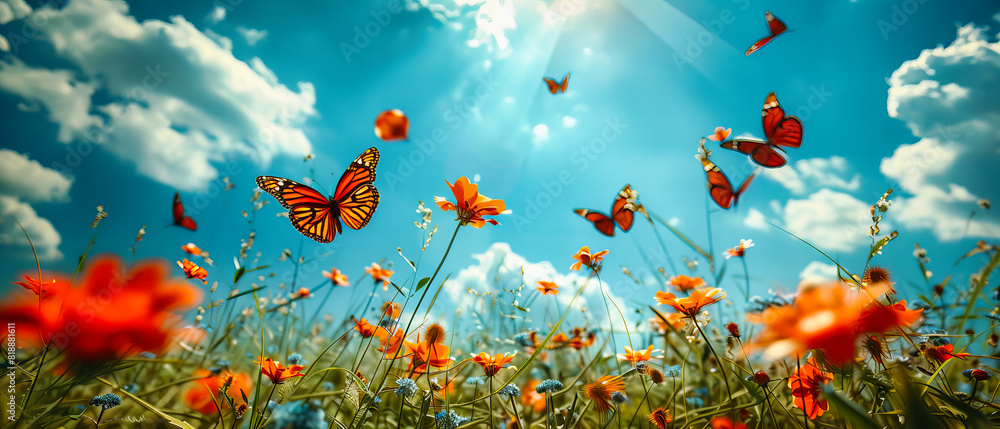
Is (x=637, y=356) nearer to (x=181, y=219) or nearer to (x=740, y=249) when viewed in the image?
(x=740, y=249)

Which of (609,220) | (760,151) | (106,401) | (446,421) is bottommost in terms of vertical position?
(106,401)

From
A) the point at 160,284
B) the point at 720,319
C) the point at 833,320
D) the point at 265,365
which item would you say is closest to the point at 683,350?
the point at 720,319

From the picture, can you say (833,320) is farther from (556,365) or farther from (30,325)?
(556,365)

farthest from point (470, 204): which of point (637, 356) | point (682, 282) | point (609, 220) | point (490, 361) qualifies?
point (609, 220)

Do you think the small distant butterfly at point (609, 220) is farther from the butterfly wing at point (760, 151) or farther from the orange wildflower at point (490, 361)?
the orange wildflower at point (490, 361)

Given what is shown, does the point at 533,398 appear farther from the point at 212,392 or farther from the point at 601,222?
the point at 601,222

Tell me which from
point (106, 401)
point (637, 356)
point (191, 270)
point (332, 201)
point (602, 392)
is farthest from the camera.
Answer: point (332, 201)

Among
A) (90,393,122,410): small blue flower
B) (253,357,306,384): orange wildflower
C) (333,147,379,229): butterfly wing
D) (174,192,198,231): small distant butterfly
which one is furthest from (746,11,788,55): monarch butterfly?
(174,192,198,231): small distant butterfly

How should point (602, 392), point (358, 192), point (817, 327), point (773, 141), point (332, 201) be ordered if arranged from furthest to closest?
point (358, 192) → point (332, 201) → point (773, 141) → point (602, 392) → point (817, 327)

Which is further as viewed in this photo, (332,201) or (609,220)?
(609,220)

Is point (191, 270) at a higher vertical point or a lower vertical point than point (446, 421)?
higher
